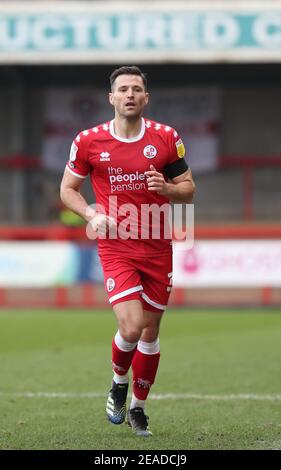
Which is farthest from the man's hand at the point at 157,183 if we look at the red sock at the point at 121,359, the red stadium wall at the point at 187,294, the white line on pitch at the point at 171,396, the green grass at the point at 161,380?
the red stadium wall at the point at 187,294

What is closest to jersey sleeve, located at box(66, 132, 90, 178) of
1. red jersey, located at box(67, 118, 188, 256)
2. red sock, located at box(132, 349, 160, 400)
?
red jersey, located at box(67, 118, 188, 256)

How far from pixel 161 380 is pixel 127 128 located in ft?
10.5

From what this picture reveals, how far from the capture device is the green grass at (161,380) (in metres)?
6.25

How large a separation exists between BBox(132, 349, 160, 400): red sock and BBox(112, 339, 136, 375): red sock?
0.17 meters

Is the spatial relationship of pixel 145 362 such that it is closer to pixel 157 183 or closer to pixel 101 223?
pixel 101 223

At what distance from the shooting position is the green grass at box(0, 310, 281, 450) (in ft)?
20.5

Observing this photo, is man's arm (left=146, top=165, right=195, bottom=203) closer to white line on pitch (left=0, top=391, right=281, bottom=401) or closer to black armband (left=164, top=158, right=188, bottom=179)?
black armband (left=164, top=158, right=188, bottom=179)

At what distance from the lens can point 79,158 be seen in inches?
258

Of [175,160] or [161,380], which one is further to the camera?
[161,380]

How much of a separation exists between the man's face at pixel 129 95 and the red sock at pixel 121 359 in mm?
1484

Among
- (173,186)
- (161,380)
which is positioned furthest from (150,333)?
(161,380)
